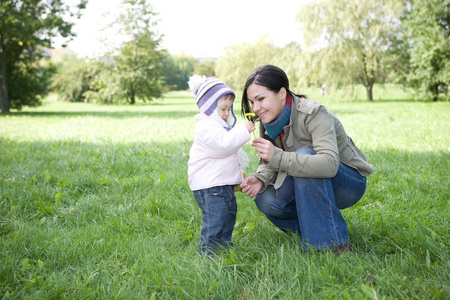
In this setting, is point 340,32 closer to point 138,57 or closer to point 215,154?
point 138,57

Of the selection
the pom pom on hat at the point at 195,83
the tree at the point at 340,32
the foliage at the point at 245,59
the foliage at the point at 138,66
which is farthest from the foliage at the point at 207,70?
the pom pom on hat at the point at 195,83

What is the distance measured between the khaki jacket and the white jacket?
22cm

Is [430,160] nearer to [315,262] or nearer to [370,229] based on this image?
[370,229]

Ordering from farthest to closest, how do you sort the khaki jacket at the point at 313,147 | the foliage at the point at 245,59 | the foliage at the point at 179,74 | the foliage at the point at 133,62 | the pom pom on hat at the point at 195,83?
the foliage at the point at 179,74
the foliage at the point at 245,59
the foliage at the point at 133,62
the pom pom on hat at the point at 195,83
the khaki jacket at the point at 313,147

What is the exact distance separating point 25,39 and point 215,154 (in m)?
14.4

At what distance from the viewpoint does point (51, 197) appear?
362 cm

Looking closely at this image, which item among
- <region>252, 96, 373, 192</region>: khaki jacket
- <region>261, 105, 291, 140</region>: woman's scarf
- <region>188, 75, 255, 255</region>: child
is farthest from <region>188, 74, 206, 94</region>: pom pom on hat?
<region>252, 96, 373, 192</region>: khaki jacket

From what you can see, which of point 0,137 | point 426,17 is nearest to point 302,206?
point 0,137

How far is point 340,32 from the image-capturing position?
19297mm

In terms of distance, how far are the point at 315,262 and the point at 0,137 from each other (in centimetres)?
752

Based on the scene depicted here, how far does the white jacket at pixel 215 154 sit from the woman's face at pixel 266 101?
0.71 feet

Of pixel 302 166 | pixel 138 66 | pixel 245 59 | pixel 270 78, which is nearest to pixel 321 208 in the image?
pixel 302 166

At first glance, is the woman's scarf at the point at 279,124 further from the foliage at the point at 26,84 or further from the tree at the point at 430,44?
the tree at the point at 430,44

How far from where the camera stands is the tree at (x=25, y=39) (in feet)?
45.3
